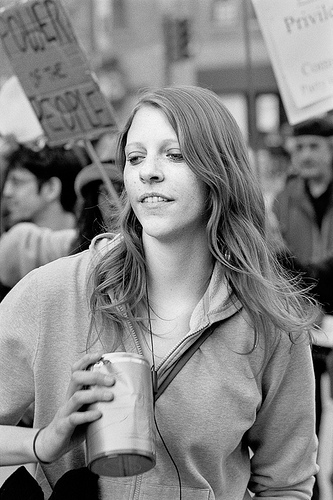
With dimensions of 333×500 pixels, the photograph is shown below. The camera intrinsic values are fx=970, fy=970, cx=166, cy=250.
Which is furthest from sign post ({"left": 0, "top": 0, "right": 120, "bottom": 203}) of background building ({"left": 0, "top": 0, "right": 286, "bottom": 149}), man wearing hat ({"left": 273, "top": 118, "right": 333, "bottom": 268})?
background building ({"left": 0, "top": 0, "right": 286, "bottom": 149})

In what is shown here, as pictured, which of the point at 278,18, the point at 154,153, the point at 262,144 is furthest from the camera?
the point at 262,144

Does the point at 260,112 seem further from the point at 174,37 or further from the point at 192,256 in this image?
the point at 192,256

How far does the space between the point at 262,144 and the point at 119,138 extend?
22.8m

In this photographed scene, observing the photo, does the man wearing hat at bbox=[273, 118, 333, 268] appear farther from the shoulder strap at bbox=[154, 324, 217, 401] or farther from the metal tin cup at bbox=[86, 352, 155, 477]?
the metal tin cup at bbox=[86, 352, 155, 477]

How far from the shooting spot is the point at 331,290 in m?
4.79

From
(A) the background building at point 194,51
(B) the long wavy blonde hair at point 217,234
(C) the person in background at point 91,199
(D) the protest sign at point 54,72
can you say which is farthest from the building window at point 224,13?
(B) the long wavy blonde hair at point 217,234

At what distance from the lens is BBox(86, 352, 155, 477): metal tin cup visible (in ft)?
6.14

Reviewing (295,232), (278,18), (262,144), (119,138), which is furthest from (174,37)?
(119,138)

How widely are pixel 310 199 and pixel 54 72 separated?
2315mm

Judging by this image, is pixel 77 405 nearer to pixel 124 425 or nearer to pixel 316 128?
pixel 124 425

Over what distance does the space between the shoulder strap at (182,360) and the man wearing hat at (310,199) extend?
2.86 m

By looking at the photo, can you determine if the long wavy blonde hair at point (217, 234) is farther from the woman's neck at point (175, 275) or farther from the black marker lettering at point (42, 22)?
the black marker lettering at point (42, 22)

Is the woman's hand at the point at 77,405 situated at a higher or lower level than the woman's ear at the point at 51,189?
higher

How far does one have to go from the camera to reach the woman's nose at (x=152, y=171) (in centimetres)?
221
